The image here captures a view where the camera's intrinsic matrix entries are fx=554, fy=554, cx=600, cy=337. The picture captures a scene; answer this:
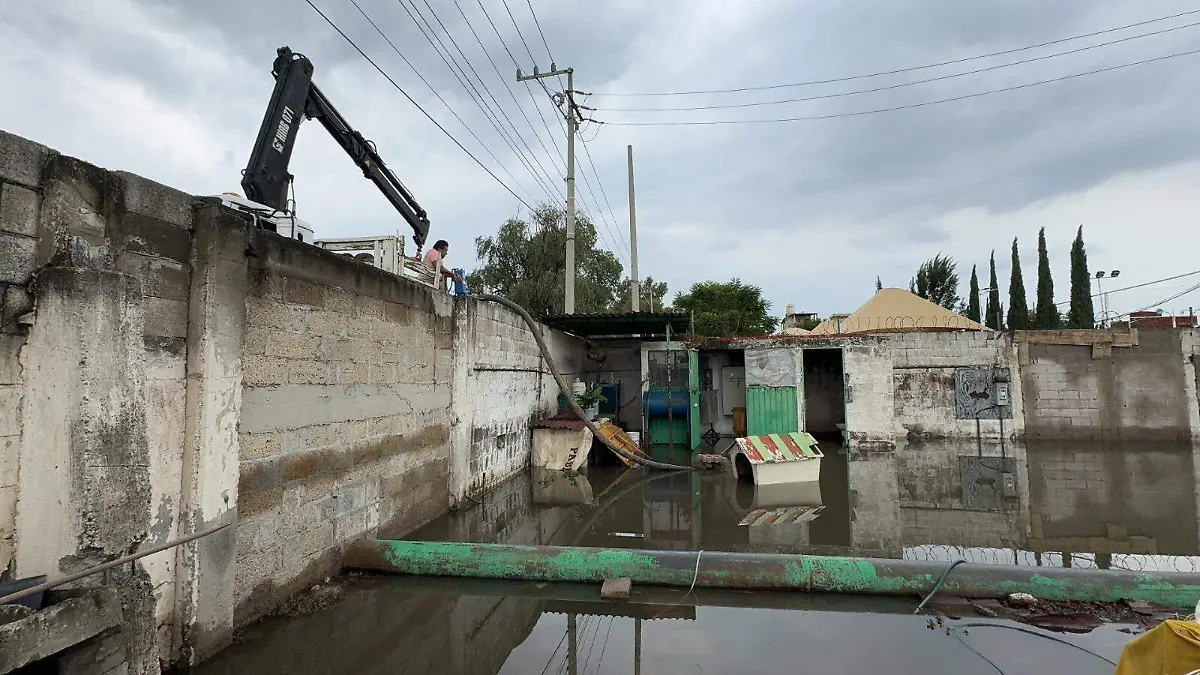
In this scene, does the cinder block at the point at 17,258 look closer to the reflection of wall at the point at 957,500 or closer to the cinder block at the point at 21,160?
the cinder block at the point at 21,160

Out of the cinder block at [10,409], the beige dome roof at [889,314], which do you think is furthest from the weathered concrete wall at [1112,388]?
the cinder block at [10,409]

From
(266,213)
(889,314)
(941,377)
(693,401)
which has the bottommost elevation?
(693,401)

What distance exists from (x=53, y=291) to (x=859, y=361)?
12651 millimetres

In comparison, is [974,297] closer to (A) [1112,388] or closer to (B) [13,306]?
(A) [1112,388]

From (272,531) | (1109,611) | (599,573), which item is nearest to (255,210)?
(272,531)

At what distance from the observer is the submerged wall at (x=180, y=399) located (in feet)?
7.49

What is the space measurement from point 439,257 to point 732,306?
24747 millimetres

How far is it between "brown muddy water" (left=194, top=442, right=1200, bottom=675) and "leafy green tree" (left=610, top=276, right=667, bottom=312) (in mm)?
14544

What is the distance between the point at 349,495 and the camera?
4.42 metres

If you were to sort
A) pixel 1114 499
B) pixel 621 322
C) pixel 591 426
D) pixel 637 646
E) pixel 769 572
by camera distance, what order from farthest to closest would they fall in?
pixel 621 322 → pixel 591 426 → pixel 1114 499 → pixel 769 572 → pixel 637 646

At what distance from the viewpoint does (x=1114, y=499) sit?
6.97 metres

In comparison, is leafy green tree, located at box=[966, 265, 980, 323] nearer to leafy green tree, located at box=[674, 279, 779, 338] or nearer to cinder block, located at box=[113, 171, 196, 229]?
leafy green tree, located at box=[674, 279, 779, 338]

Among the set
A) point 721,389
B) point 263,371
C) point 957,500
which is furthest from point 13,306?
point 721,389

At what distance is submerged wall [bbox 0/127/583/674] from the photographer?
2.28 meters
